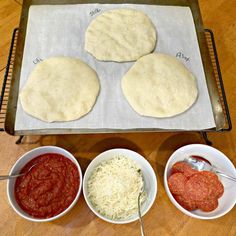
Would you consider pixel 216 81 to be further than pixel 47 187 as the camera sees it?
Yes

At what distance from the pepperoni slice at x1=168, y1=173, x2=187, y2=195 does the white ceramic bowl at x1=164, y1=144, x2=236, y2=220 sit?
0.02 metres

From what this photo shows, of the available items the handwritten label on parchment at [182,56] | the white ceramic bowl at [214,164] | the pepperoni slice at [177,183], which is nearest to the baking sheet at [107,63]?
the handwritten label on parchment at [182,56]

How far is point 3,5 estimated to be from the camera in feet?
4.35

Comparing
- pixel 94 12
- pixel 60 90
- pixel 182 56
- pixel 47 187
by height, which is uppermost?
pixel 94 12

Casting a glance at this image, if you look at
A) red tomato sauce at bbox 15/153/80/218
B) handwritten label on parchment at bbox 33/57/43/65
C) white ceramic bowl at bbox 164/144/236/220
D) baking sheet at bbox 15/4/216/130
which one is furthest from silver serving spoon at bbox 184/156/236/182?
handwritten label on parchment at bbox 33/57/43/65

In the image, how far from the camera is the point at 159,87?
1.01 metres

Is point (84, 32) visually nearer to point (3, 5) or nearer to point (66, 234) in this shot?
point (3, 5)

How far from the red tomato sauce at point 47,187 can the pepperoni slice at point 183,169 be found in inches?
13.9

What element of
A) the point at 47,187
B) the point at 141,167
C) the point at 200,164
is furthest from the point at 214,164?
the point at 47,187

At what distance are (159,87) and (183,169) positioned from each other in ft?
1.15

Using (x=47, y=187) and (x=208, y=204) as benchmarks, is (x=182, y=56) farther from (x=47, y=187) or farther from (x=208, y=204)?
(x=47, y=187)

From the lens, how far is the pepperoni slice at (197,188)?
80cm

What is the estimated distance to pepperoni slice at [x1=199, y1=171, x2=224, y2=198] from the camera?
0.81 metres

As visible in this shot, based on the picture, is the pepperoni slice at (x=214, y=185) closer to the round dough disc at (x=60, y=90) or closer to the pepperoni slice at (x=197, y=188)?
the pepperoni slice at (x=197, y=188)
